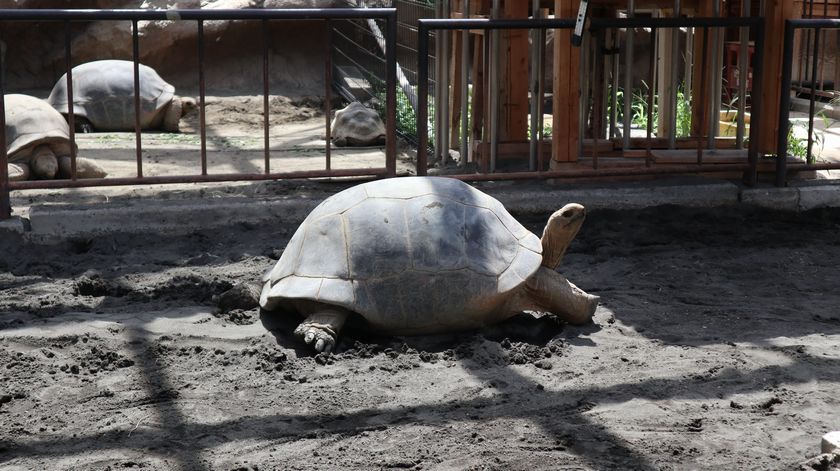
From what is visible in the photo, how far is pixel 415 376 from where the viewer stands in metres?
4.45

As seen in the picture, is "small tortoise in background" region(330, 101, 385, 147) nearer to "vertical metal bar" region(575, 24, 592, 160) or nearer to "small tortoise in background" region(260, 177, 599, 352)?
"vertical metal bar" region(575, 24, 592, 160)

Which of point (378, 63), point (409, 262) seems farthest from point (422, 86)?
point (378, 63)

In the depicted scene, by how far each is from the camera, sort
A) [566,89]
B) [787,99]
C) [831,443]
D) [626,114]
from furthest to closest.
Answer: [626,114]
[787,99]
[566,89]
[831,443]

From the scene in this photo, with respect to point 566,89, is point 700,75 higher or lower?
higher

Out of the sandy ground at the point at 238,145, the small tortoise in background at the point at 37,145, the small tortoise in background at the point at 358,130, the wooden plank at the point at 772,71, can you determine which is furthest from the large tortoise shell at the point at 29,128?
the wooden plank at the point at 772,71

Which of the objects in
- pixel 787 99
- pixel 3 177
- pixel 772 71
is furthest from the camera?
pixel 772 71

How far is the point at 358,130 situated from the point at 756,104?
13.2 ft

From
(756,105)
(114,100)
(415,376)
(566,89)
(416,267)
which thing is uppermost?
(566,89)

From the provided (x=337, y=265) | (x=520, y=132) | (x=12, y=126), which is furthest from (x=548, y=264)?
(x=12, y=126)

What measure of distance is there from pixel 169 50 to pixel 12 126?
582 cm

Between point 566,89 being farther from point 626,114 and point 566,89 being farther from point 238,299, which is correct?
point 238,299

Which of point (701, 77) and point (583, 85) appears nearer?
point (583, 85)

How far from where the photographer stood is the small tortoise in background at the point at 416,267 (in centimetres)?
476

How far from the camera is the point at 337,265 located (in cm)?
480
